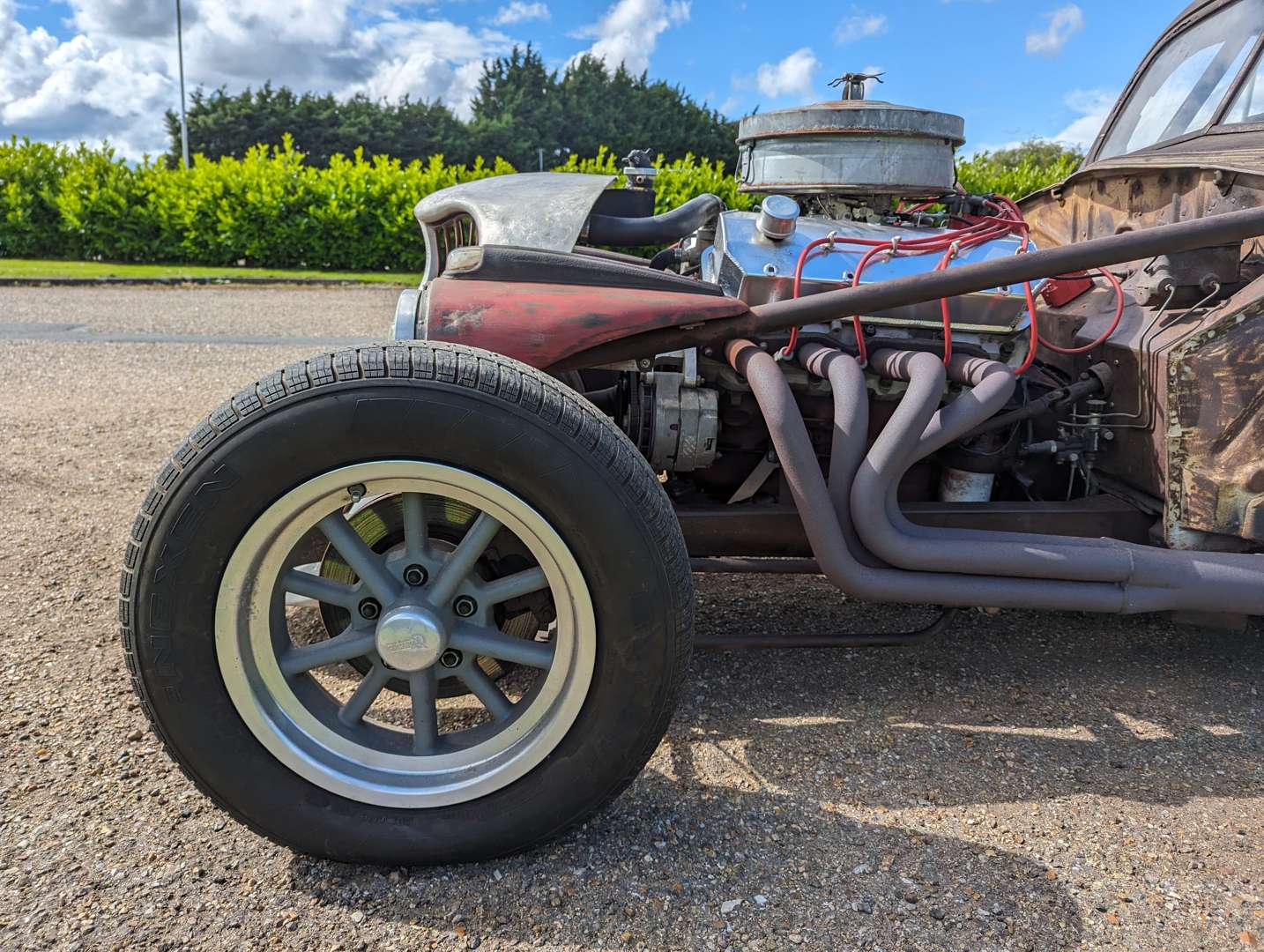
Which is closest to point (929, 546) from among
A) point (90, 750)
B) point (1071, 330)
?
point (1071, 330)

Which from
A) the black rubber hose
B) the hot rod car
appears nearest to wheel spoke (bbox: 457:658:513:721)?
Answer: the hot rod car

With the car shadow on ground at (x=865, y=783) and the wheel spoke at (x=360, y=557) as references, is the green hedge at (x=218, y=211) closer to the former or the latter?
the car shadow on ground at (x=865, y=783)

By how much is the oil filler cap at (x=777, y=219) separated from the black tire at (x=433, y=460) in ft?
3.41

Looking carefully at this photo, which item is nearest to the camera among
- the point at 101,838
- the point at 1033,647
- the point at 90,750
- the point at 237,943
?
the point at 237,943

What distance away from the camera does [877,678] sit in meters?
2.69

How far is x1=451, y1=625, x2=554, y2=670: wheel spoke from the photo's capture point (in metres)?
1.85

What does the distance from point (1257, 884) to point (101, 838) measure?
2416 millimetres

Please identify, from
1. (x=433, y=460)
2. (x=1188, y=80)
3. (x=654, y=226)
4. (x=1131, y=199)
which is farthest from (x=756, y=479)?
(x=1188, y=80)

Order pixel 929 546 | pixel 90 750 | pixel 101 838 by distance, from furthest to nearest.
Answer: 1. pixel 90 750
2. pixel 929 546
3. pixel 101 838

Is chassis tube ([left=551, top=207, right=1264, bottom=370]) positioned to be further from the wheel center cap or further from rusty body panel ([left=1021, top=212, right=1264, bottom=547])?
the wheel center cap

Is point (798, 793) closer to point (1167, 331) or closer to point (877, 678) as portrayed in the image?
point (877, 678)

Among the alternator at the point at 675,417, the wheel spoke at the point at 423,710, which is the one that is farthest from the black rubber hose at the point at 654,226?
the wheel spoke at the point at 423,710

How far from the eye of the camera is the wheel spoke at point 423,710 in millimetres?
1860

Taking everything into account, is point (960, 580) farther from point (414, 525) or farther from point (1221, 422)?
point (414, 525)
